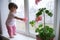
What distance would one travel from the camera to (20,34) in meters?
1.93

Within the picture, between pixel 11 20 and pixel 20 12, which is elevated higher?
pixel 20 12

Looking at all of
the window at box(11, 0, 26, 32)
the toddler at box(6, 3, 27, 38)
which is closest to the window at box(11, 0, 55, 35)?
the window at box(11, 0, 26, 32)

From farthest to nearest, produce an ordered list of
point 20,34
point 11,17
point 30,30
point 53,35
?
point 20,34 → point 30,30 → point 11,17 → point 53,35

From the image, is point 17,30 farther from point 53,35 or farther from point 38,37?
point 53,35

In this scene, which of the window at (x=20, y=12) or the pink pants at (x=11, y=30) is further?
the window at (x=20, y=12)

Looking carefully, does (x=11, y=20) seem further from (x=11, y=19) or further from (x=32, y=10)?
(x=32, y=10)

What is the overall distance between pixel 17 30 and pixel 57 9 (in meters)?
0.86

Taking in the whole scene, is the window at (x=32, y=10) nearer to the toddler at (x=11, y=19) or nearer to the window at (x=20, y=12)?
the window at (x=20, y=12)

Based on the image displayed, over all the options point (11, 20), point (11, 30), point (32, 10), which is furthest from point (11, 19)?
point (32, 10)

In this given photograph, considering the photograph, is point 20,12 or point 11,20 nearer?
point 11,20

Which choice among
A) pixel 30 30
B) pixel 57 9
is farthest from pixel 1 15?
pixel 57 9

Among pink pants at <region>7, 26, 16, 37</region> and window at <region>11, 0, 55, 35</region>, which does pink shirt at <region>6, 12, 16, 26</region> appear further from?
window at <region>11, 0, 55, 35</region>

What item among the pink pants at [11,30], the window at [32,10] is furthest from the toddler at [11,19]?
the window at [32,10]

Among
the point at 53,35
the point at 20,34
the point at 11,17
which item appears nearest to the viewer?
the point at 53,35
